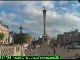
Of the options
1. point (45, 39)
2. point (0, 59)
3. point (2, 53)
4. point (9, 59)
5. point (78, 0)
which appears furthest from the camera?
point (45, 39)

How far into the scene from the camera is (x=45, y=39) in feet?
344

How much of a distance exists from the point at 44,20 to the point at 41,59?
310 ft

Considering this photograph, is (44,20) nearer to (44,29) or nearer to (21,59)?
(44,29)

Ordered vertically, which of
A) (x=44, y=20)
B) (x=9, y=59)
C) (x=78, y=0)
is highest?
(x=44, y=20)

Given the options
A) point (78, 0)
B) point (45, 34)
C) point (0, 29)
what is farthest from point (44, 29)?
point (78, 0)

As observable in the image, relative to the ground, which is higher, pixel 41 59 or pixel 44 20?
pixel 44 20

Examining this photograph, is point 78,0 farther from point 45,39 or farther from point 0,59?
point 45,39

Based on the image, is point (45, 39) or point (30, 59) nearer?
point (30, 59)

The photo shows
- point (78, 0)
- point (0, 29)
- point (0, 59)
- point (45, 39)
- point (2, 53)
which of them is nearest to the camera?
point (0, 59)

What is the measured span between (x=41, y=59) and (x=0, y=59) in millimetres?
2452

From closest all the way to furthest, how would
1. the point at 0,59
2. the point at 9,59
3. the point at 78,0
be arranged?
the point at 0,59, the point at 9,59, the point at 78,0

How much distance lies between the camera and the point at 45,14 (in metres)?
110

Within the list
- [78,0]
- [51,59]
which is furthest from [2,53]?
[78,0]

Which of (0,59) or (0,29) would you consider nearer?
(0,59)
